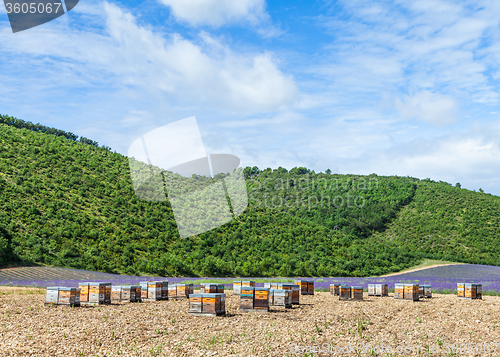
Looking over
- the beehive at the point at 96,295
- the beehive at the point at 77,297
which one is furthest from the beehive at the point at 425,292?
the beehive at the point at 77,297

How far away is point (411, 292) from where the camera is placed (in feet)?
67.8

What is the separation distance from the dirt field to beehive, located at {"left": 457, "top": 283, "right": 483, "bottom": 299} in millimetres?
4832

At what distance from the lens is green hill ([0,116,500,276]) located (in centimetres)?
3847

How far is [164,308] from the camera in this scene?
15.3m

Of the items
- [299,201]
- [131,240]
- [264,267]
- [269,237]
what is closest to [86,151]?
[131,240]

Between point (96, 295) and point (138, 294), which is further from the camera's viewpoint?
point (138, 294)

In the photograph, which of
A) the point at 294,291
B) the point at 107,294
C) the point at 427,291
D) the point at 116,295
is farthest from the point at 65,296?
the point at 427,291

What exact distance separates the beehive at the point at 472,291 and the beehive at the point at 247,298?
13.0m

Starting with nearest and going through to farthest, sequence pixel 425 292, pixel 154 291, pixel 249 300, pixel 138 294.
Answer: pixel 249 300 < pixel 138 294 < pixel 154 291 < pixel 425 292

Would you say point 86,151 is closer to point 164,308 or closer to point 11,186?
point 11,186

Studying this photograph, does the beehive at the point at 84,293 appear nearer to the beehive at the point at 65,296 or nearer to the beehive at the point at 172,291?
Result: the beehive at the point at 65,296

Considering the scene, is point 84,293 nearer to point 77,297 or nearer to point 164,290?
point 77,297

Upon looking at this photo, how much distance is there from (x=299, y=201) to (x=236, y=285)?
249 feet

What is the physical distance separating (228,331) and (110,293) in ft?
23.5
